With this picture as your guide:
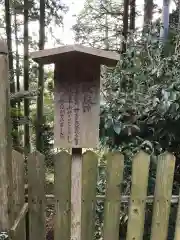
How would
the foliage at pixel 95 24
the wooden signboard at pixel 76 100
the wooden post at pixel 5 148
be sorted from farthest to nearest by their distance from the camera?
the foliage at pixel 95 24, the wooden signboard at pixel 76 100, the wooden post at pixel 5 148

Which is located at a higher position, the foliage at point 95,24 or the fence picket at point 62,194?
the foliage at point 95,24

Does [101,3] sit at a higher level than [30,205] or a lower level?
higher

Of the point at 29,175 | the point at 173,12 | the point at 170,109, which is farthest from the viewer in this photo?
the point at 173,12

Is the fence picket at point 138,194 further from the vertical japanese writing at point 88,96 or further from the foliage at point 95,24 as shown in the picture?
the foliage at point 95,24

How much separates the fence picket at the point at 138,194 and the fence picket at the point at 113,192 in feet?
0.31

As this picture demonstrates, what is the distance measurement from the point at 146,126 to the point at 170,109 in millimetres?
390

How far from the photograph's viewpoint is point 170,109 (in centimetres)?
232

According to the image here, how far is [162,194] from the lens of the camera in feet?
6.82

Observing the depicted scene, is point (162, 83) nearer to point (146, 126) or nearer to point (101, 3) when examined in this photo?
point (146, 126)

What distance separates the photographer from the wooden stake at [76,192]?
1.97 m

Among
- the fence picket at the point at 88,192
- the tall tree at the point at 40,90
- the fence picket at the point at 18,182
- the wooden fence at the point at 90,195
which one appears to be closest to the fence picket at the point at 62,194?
the wooden fence at the point at 90,195

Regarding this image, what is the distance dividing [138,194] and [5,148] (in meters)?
0.96

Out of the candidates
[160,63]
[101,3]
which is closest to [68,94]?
[160,63]

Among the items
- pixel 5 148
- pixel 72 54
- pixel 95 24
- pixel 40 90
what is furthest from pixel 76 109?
pixel 95 24
